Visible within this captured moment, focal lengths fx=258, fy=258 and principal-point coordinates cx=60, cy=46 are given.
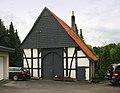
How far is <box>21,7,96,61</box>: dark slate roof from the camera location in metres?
27.4

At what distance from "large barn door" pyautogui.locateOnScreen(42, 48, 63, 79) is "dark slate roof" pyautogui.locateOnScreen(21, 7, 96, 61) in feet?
2.50

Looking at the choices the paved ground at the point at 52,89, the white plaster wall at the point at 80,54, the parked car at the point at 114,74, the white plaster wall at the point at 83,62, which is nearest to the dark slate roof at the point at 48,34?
the white plaster wall at the point at 80,54

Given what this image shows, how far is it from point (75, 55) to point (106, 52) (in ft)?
10.9

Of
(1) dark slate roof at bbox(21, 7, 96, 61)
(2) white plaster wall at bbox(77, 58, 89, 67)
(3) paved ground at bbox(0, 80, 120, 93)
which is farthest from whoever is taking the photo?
(1) dark slate roof at bbox(21, 7, 96, 61)

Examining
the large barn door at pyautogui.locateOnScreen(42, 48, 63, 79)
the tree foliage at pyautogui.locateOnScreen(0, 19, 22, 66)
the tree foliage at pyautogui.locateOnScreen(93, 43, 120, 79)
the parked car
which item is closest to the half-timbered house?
the large barn door at pyautogui.locateOnScreen(42, 48, 63, 79)

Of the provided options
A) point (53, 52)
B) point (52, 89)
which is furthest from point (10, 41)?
point (52, 89)

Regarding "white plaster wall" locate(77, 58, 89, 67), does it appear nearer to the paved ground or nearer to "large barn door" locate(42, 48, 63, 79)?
"large barn door" locate(42, 48, 63, 79)

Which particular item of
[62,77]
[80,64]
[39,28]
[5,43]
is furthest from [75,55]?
[5,43]

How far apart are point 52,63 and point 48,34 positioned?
315cm

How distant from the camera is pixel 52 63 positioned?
90.8ft

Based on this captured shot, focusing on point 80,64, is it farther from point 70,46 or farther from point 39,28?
point 39,28

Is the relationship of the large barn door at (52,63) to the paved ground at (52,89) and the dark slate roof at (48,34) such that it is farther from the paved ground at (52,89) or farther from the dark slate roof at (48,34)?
the paved ground at (52,89)

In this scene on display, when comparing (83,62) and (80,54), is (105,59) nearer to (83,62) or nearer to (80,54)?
(83,62)

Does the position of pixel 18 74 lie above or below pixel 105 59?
below
